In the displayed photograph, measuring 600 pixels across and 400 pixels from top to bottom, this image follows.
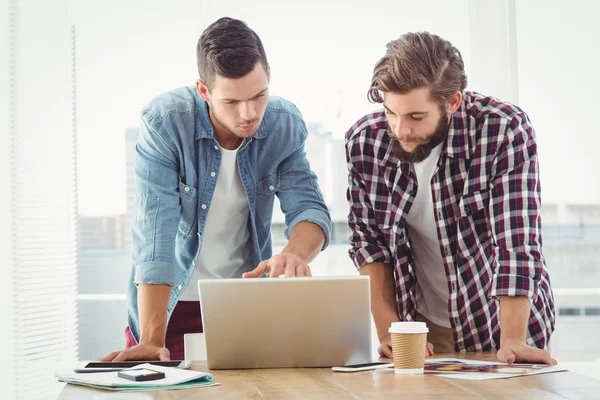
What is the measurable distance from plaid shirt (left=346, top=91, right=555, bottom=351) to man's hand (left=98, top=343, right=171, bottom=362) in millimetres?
658

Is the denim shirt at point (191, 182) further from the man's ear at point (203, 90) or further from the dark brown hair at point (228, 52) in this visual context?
the dark brown hair at point (228, 52)

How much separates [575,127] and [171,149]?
2234 millimetres

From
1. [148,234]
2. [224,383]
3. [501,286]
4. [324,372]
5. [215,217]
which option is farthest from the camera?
[215,217]

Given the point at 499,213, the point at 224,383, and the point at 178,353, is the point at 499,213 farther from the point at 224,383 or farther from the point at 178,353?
the point at 178,353

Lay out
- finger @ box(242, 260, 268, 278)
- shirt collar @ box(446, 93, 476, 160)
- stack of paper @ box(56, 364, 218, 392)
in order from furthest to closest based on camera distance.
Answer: shirt collar @ box(446, 93, 476, 160) → finger @ box(242, 260, 268, 278) → stack of paper @ box(56, 364, 218, 392)

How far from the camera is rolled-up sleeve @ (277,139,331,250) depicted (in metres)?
2.46

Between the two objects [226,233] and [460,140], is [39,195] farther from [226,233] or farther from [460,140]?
[460,140]

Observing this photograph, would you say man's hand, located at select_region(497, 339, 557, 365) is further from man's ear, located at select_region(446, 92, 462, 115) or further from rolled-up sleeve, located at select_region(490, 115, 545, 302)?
man's ear, located at select_region(446, 92, 462, 115)

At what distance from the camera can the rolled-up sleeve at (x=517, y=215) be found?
6.54 ft

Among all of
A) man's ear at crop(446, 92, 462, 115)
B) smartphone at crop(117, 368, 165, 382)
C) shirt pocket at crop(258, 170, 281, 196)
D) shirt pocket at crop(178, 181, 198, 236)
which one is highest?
man's ear at crop(446, 92, 462, 115)

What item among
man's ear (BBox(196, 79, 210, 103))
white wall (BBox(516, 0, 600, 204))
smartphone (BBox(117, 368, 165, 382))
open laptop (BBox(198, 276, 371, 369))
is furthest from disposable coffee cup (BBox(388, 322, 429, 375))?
white wall (BBox(516, 0, 600, 204))

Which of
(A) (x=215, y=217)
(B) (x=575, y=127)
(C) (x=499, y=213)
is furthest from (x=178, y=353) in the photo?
(B) (x=575, y=127)

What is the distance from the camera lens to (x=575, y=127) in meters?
3.71

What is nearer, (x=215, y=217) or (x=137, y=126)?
(x=215, y=217)
